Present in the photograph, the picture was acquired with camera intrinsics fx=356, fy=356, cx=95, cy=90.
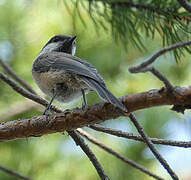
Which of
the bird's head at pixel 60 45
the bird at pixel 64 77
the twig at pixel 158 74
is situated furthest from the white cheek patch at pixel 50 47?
the twig at pixel 158 74

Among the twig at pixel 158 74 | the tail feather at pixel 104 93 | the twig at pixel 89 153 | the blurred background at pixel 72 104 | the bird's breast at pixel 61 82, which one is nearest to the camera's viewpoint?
the twig at pixel 158 74

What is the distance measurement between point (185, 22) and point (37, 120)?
84 centimetres

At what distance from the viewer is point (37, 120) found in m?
1.50

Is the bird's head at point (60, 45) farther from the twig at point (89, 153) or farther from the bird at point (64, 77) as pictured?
the twig at point (89, 153)

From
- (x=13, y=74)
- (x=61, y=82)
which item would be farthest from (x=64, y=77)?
(x=13, y=74)

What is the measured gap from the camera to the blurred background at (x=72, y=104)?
2.38 meters

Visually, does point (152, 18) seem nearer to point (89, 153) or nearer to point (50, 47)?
point (89, 153)

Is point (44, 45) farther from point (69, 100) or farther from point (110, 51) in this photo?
point (69, 100)

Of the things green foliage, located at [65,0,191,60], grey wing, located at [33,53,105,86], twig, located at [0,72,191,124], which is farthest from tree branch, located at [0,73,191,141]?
green foliage, located at [65,0,191,60]

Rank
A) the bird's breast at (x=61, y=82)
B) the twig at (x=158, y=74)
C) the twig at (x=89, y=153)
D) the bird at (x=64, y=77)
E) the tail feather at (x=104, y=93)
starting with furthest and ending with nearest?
the bird's breast at (x=61, y=82) < the bird at (x=64, y=77) < the twig at (x=89, y=153) < the tail feather at (x=104, y=93) < the twig at (x=158, y=74)

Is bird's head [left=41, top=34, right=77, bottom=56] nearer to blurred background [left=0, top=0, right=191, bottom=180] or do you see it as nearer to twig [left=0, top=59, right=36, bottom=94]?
blurred background [left=0, top=0, right=191, bottom=180]

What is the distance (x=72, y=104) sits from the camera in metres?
2.67

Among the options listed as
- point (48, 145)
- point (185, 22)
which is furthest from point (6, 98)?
point (185, 22)

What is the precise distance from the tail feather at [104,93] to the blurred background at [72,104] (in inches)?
25.5
